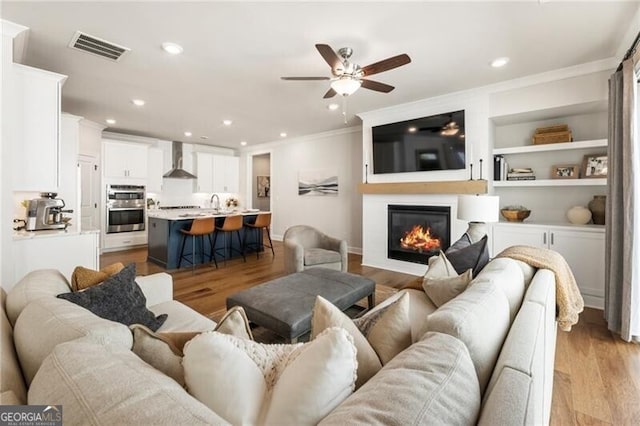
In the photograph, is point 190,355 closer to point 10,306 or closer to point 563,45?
point 10,306

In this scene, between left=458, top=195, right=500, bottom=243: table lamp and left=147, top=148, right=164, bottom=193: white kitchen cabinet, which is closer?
left=458, top=195, right=500, bottom=243: table lamp

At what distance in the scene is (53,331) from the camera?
0.89 m

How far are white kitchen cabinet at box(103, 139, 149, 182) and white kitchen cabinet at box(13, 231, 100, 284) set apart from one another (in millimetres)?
3632

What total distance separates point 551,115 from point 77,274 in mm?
4721

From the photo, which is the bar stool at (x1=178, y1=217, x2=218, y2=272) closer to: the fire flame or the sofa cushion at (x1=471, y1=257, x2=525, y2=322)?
the fire flame

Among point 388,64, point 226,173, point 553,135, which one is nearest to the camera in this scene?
point 388,64

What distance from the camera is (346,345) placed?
0.71 meters

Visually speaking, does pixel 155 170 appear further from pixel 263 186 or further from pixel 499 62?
pixel 499 62

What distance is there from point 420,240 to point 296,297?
104 inches

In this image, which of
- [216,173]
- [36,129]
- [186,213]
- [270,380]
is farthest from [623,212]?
[216,173]

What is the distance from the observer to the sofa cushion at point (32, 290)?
120cm

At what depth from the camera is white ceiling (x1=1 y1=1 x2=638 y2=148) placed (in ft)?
6.96

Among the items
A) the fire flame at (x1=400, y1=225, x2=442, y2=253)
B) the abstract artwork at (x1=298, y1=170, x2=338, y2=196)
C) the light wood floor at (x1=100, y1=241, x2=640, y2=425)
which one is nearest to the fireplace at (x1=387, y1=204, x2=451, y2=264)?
the fire flame at (x1=400, y1=225, x2=442, y2=253)

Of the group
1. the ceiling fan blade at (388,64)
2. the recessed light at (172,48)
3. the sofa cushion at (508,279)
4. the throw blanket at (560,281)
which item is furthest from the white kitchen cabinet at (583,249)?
the recessed light at (172,48)
